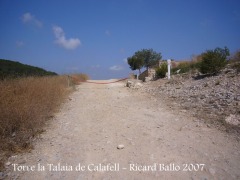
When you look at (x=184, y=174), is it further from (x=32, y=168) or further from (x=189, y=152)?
(x=32, y=168)

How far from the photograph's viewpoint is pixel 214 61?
1044cm

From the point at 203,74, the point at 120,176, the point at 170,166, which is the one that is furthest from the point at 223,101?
the point at 203,74

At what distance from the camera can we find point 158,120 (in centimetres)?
499

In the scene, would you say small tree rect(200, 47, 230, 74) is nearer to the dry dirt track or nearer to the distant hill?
the dry dirt track

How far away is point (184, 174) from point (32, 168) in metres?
2.25

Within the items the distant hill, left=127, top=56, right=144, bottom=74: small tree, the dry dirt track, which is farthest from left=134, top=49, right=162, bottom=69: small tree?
the dry dirt track

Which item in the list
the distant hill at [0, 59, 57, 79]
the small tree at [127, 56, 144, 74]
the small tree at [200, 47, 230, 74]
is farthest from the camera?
the small tree at [127, 56, 144, 74]

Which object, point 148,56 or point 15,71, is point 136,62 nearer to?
point 148,56

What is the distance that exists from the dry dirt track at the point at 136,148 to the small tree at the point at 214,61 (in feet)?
21.1

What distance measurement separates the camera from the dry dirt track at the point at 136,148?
276 centimetres

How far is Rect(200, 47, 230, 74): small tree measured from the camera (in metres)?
10.4

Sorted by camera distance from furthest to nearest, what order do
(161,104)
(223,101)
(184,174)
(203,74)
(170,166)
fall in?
(203,74), (161,104), (223,101), (170,166), (184,174)

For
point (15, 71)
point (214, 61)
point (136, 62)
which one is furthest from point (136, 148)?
point (136, 62)

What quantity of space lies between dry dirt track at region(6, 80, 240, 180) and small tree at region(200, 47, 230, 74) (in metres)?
6.42
